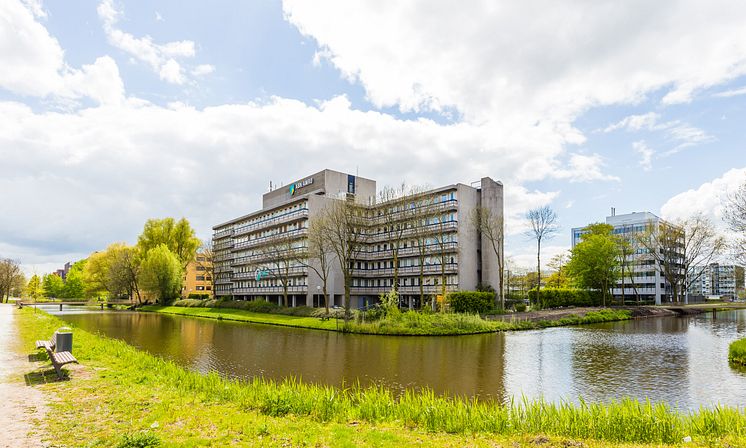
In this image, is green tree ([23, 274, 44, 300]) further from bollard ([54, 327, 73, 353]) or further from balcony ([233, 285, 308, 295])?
bollard ([54, 327, 73, 353])

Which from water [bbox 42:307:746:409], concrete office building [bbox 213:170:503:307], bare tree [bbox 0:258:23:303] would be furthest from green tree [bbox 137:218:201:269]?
water [bbox 42:307:746:409]

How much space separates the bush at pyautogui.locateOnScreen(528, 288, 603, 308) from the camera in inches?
2739

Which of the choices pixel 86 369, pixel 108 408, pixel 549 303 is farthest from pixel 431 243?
pixel 108 408

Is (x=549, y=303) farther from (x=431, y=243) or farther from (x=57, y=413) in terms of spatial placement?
(x=57, y=413)

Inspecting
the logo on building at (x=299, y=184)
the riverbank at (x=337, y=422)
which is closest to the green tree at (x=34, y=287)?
the logo on building at (x=299, y=184)

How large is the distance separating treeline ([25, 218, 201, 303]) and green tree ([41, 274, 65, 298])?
4516 mm

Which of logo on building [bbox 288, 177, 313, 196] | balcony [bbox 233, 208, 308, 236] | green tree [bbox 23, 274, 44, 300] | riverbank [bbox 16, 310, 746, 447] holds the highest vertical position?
logo on building [bbox 288, 177, 313, 196]

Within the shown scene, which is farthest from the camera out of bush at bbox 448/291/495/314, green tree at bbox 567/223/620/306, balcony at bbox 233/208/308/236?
green tree at bbox 567/223/620/306

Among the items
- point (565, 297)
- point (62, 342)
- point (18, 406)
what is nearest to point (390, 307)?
point (62, 342)

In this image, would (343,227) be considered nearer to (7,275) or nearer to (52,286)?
(7,275)

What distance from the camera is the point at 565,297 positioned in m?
73.0

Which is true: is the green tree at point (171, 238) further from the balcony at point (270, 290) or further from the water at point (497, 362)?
the water at point (497, 362)

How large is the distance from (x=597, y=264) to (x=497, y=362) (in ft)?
202

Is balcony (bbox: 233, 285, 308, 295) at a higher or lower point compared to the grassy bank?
higher
